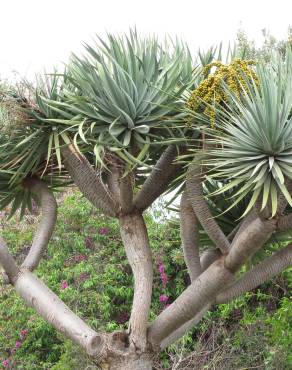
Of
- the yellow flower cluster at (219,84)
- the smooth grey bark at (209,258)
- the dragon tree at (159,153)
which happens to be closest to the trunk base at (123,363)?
the dragon tree at (159,153)

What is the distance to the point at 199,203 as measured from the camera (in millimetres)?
4660

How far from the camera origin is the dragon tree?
13.5 feet

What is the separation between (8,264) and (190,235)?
1650 millimetres

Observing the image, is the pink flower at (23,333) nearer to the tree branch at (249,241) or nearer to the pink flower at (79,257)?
the pink flower at (79,257)

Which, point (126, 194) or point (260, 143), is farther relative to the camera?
point (126, 194)

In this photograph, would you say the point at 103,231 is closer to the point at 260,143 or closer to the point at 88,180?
the point at 88,180

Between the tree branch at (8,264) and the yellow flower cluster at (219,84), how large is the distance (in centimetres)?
216

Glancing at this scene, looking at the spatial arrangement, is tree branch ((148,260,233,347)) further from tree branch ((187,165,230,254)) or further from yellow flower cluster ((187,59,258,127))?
yellow flower cluster ((187,59,258,127))

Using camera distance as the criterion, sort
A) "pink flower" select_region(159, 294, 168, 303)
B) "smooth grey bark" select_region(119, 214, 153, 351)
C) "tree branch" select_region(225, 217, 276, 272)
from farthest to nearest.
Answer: "pink flower" select_region(159, 294, 168, 303) < "smooth grey bark" select_region(119, 214, 153, 351) < "tree branch" select_region(225, 217, 276, 272)

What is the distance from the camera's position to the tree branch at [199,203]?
4582 mm

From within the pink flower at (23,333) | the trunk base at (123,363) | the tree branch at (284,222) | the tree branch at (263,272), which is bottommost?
the pink flower at (23,333)

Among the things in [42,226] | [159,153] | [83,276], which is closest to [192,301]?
[159,153]

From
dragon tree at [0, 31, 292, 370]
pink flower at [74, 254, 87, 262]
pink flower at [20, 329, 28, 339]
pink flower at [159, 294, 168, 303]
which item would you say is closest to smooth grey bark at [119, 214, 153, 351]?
dragon tree at [0, 31, 292, 370]

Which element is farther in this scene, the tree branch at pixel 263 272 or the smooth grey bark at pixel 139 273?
the smooth grey bark at pixel 139 273
